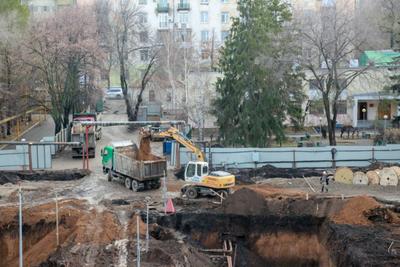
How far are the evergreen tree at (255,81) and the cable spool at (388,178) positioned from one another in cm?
985

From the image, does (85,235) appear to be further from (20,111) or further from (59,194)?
(20,111)

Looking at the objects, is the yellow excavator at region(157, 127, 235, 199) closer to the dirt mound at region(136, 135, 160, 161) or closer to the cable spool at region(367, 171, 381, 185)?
the dirt mound at region(136, 135, 160, 161)

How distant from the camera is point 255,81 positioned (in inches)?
1519

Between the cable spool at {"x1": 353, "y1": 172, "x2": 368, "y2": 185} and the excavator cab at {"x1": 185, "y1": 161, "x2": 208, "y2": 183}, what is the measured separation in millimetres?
8405

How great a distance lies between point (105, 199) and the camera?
28750 mm

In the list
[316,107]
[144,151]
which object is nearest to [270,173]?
[144,151]

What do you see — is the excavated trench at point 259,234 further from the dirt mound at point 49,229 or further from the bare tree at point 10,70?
the bare tree at point 10,70

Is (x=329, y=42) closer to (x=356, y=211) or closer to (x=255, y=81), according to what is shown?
(x=255, y=81)

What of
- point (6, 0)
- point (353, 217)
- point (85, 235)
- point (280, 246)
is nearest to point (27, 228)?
point (85, 235)

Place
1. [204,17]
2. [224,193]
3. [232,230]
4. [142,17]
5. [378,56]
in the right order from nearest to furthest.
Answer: [232,230] → [224,193] → [378,56] → [142,17] → [204,17]

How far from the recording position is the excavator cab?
2839cm

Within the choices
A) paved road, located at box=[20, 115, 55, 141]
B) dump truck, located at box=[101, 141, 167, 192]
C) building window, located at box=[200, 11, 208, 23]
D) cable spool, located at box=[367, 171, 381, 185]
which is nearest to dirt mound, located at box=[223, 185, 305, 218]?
dump truck, located at box=[101, 141, 167, 192]

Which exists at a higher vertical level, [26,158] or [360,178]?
[26,158]

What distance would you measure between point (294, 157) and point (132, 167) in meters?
10.7
